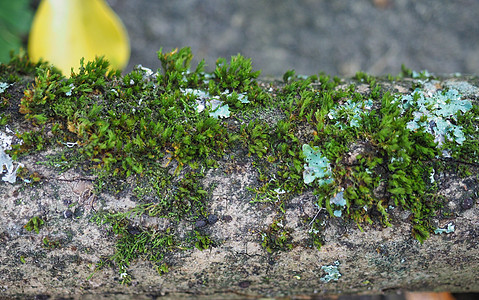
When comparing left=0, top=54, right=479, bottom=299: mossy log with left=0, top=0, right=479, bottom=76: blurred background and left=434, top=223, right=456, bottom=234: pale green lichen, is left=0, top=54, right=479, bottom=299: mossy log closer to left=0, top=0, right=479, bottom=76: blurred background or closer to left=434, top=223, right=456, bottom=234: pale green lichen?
left=434, top=223, right=456, bottom=234: pale green lichen

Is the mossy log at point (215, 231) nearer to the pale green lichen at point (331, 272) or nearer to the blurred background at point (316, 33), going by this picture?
the pale green lichen at point (331, 272)

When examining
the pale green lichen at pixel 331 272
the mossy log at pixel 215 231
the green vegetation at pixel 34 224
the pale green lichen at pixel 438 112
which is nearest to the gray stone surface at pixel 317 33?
the pale green lichen at pixel 438 112

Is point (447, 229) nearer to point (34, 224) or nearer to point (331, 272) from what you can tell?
point (331, 272)

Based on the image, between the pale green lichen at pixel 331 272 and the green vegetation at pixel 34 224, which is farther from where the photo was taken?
the pale green lichen at pixel 331 272

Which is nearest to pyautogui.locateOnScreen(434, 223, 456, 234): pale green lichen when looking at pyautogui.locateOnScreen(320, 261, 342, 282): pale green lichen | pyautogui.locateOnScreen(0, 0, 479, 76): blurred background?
pyautogui.locateOnScreen(320, 261, 342, 282): pale green lichen

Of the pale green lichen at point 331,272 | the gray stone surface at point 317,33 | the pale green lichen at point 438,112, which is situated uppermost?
the gray stone surface at point 317,33

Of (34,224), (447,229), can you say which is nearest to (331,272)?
(447,229)
